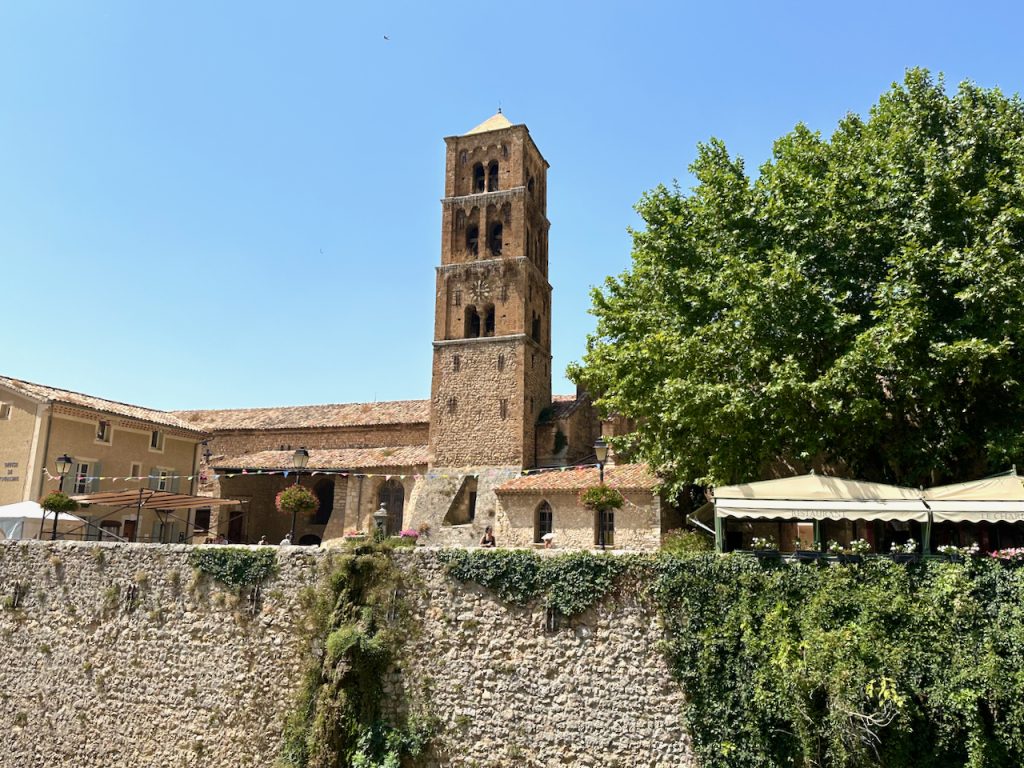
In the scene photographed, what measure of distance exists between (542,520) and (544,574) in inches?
600

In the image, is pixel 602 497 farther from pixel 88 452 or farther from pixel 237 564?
pixel 88 452

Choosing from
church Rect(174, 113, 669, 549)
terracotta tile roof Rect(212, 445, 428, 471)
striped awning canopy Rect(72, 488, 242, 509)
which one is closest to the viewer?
striped awning canopy Rect(72, 488, 242, 509)

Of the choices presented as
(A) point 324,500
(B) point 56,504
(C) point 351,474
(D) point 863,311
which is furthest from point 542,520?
(A) point 324,500

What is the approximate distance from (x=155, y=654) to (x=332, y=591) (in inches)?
214

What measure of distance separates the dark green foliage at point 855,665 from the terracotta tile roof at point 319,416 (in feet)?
93.6

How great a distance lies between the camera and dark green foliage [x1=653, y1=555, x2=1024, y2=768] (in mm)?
10664

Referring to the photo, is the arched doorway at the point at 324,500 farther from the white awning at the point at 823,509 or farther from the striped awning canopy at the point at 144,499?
the white awning at the point at 823,509

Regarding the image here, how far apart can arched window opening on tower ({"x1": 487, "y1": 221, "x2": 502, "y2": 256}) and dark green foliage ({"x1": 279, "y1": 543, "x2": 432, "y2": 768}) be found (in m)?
26.5

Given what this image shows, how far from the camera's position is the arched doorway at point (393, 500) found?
120ft

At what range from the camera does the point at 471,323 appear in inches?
1528

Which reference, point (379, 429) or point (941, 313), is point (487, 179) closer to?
point (379, 429)

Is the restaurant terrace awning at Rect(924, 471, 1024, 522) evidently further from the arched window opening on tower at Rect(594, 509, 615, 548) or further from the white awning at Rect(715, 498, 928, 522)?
the arched window opening on tower at Rect(594, 509, 615, 548)

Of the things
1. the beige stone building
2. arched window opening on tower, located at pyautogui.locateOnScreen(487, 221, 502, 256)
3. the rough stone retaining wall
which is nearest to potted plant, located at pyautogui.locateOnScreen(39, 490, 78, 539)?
the rough stone retaining wall

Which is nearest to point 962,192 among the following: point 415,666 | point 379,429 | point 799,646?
point 799,646
